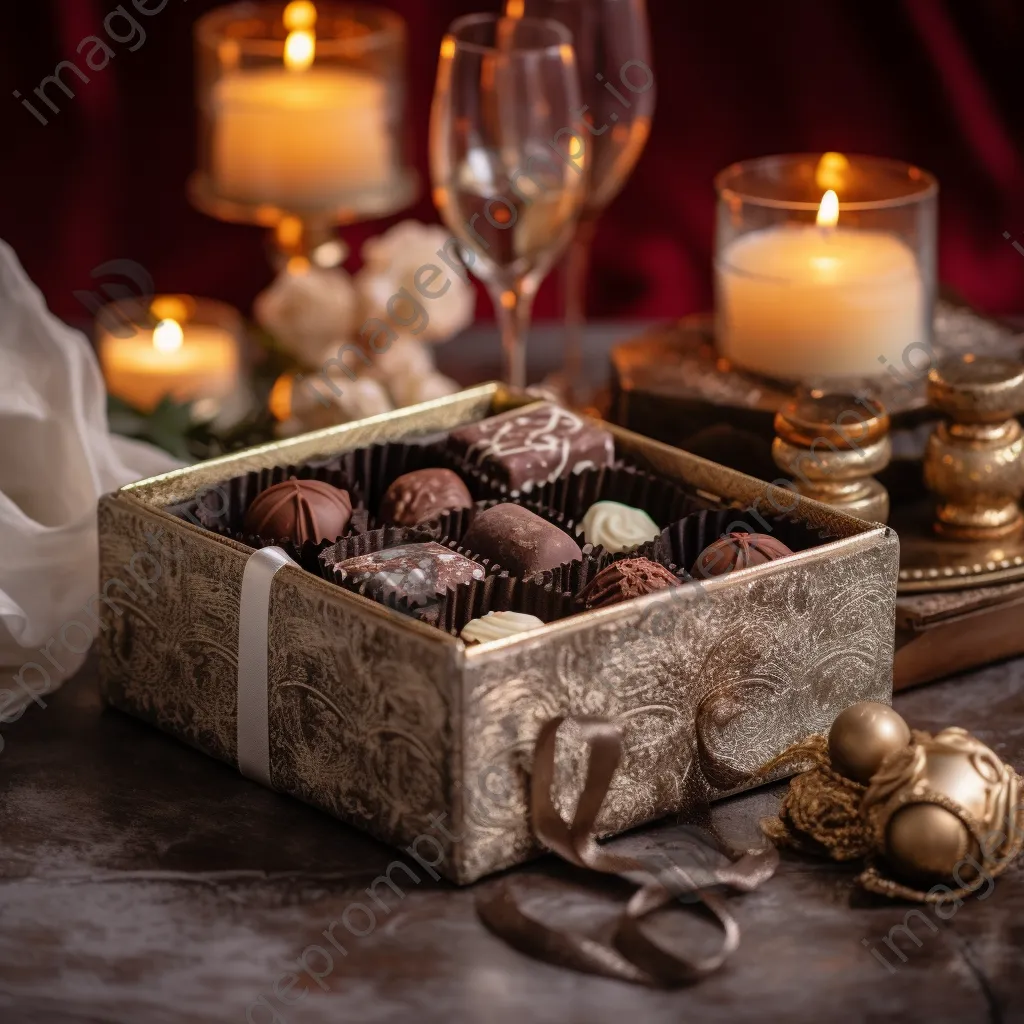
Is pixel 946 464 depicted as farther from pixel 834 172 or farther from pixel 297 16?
pixel 297 16

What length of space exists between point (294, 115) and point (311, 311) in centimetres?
36

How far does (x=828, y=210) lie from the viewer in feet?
4.51

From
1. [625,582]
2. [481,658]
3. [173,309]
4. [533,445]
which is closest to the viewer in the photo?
[481,658]

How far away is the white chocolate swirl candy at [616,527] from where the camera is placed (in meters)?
1.18

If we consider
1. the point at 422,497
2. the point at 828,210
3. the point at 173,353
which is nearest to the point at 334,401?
the point at 422,497

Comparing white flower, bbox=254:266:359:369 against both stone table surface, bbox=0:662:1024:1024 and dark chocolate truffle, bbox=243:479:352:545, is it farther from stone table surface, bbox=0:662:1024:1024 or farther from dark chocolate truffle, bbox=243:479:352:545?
stone table surface, bbox=0:662:1024:1024

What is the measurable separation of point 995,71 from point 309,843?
1.81m

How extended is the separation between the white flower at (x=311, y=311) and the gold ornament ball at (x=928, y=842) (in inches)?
37.3

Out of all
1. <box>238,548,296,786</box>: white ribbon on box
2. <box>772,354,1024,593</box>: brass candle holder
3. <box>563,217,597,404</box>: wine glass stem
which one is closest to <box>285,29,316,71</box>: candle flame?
<box>563,217,597,404</box>: wine glass stem

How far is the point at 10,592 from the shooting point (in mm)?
1246

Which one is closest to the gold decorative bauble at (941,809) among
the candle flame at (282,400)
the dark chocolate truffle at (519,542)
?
the dark chocolate truffle at (519,542)

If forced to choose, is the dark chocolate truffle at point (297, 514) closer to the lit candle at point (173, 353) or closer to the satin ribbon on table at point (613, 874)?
the satin ribbon on table at point (613, 874)

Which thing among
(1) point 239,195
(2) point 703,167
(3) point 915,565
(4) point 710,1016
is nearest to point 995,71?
(2) point 703,167

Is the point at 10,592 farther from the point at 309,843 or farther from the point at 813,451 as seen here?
the point at 813,451
